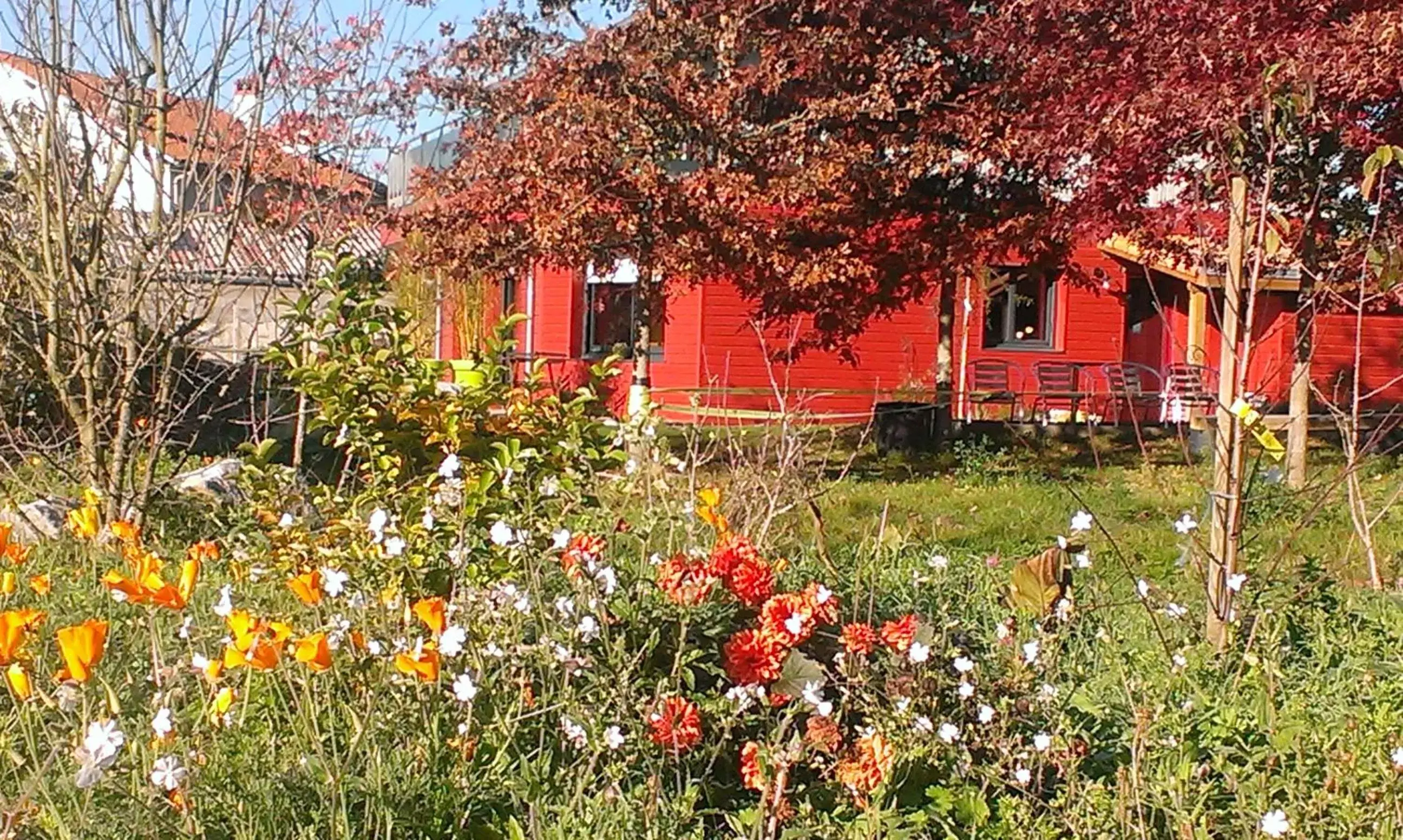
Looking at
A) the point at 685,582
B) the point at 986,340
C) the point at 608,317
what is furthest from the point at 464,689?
the point at 608,317

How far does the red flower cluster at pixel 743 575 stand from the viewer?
9.23 feet

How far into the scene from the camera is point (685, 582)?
8.95 ft

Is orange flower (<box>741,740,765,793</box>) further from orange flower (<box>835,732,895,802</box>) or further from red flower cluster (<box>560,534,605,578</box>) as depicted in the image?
red flower cluster (<box>560,534,605,578</box>)

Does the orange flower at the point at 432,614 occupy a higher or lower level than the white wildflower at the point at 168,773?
higher

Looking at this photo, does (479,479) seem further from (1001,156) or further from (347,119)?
(1001,156)

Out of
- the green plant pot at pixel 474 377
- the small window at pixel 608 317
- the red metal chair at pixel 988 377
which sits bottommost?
the red metal chair at pixel 988 377

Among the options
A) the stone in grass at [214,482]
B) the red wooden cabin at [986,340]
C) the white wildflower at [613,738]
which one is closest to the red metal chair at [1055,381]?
the red wooden cabin at [986,340]

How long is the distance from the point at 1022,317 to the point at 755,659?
1668 centimetres

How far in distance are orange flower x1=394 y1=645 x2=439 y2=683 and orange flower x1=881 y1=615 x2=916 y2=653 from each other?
3.02 ft

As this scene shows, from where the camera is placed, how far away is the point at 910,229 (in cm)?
1120

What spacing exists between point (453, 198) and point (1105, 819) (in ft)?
28.0

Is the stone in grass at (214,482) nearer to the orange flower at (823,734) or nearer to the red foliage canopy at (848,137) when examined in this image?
the red foliage canopy at (848,137)

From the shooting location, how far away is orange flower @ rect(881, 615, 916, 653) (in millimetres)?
2678

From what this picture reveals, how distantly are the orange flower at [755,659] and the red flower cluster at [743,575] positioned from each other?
0.58 feet
